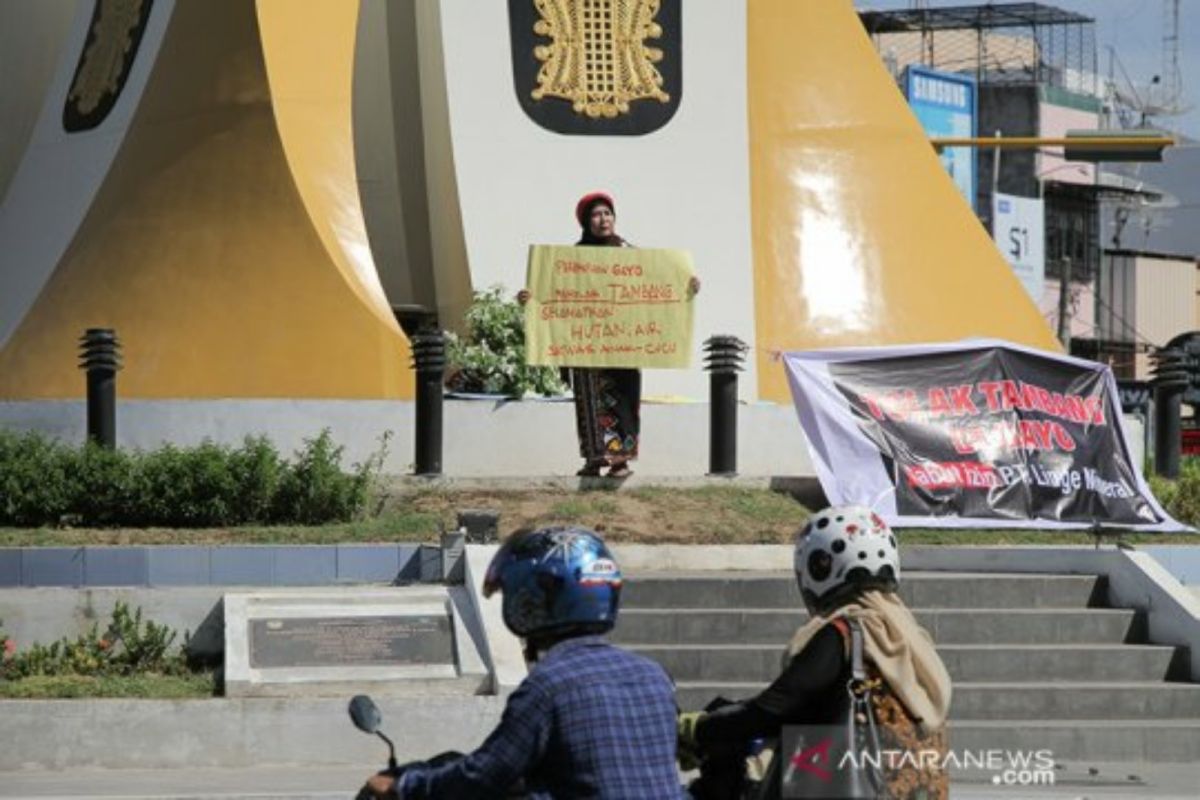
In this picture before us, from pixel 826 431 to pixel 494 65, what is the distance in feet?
19.6

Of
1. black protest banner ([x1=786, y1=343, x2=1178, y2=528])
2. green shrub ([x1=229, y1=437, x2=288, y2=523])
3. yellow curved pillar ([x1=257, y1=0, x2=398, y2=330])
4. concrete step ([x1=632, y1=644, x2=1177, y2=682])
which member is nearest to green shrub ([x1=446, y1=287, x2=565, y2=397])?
yellow curved pillar ([x1=257, y1=0, x2=398, y2=330])

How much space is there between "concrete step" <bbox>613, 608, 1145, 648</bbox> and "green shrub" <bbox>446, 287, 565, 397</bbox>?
5230mm

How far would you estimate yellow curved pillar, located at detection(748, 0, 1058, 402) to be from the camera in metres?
25.1

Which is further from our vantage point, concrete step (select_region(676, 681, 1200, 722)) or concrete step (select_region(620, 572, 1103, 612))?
concrete step (select_region(620, 572, 1103, 612))

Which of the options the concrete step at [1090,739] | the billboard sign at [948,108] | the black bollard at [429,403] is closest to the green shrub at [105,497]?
the black bollard at [429,403]

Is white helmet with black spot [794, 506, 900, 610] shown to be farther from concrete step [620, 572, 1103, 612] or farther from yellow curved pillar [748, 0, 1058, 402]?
yellow curved pillar [748, 0, 1058, 402]

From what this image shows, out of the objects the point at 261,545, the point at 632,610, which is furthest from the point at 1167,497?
the point at 261,545

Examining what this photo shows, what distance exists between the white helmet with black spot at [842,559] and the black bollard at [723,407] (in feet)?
41.3

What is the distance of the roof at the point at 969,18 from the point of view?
74.7m

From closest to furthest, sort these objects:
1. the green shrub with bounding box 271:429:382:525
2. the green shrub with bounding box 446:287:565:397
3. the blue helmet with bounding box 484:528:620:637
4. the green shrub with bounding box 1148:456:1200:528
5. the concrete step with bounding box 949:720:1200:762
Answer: the blue helmet with bounding box 484:528:620:637 < the concrete step with bounding box 949:720:1200:762 < the green shrub with bounding box 271:429:382:525 < the green shrub with bounding box 1148:456:1200:528 < the green shrub with bounding box 446:287:565:397

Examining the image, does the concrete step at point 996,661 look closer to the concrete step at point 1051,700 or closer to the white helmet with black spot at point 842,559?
the concrete step at point 1051,700

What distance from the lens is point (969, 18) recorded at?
3088 inches

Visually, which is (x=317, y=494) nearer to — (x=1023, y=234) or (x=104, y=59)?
(x=104, y=59)

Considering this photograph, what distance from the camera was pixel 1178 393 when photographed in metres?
23.0
